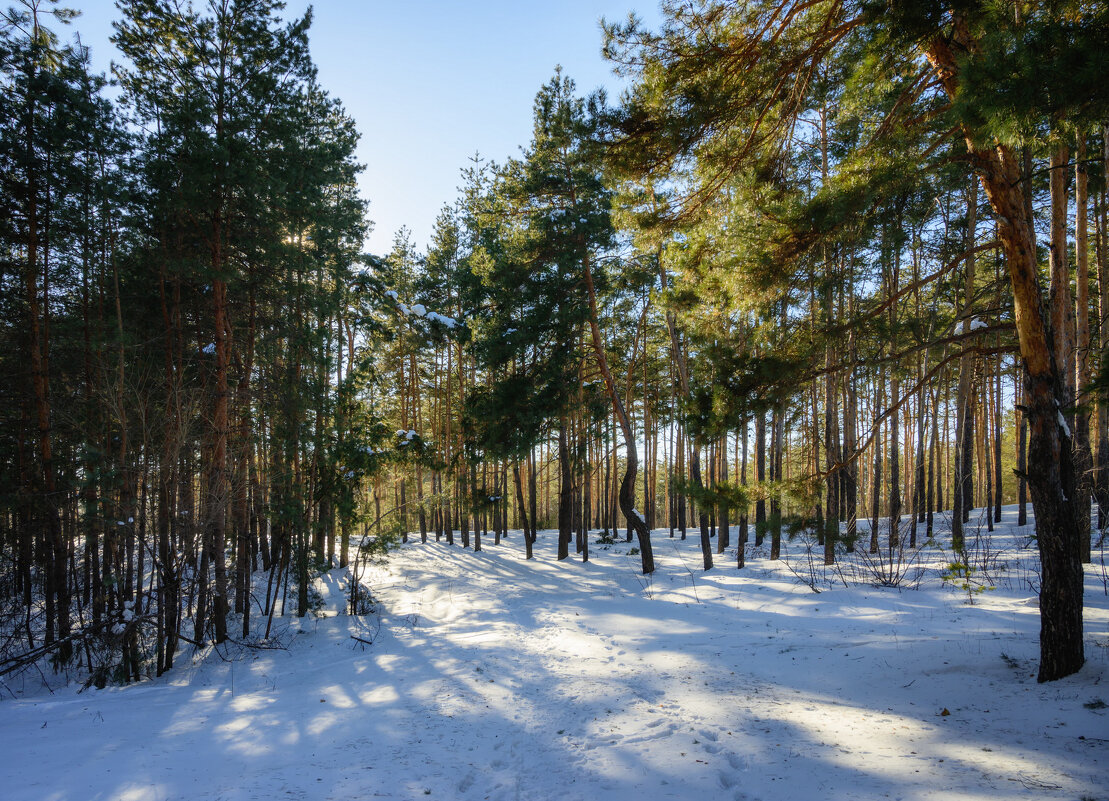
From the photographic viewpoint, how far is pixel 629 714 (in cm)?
469

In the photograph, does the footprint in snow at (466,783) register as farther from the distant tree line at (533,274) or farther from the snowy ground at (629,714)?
the distant tree line at (533,274)

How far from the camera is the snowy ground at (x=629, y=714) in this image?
3475 mm

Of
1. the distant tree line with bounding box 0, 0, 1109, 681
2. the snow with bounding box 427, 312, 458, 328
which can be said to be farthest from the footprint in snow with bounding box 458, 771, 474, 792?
the snow with bounding box 427, 312, 458, 328

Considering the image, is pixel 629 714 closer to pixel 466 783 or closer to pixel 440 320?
pixel 466 783

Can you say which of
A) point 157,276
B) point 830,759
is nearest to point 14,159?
point 157,276

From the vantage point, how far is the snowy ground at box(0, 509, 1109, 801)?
3475 millimetres

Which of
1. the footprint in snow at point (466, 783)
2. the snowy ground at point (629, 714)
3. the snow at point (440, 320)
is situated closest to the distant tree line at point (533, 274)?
the snow at point (440, 320)

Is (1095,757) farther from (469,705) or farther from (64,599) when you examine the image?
(64,599)

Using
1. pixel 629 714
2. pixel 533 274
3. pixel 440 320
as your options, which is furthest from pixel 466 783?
pixel 440 320

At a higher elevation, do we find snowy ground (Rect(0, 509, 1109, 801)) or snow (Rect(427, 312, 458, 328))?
snow (Rect(427, 312, 458, 328))

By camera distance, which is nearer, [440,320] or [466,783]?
[466,783]

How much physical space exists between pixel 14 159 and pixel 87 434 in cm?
446

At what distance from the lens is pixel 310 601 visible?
10.9 metres

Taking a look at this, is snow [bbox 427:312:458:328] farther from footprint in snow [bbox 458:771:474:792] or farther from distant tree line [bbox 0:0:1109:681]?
footprint in snow [bbox 458:771:474:792]
